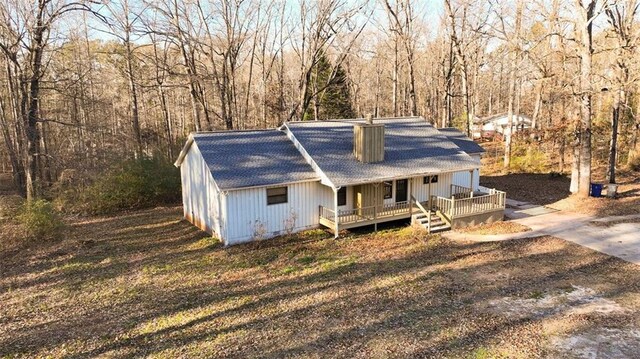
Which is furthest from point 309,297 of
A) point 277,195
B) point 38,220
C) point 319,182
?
point 38,220

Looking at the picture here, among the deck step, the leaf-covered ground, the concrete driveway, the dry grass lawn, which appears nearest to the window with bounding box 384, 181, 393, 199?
the deck step

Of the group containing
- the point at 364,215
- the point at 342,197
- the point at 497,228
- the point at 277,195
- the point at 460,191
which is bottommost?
the point at 497,228

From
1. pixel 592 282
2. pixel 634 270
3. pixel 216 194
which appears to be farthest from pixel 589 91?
pixel 216 194

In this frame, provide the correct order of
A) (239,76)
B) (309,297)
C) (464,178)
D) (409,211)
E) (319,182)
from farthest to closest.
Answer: (239,76), (464,178), (409,211), (319,182), (309,297)

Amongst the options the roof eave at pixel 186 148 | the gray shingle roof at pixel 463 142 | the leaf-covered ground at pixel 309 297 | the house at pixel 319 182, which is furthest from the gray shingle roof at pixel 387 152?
the roof eave at pixel 186 148

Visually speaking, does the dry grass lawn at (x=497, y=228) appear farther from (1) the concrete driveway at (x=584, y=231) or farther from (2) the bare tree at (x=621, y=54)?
(2) the bare tree at (x=621, y=54)

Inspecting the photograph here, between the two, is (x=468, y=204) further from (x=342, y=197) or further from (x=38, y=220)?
(x=38, y=220)
